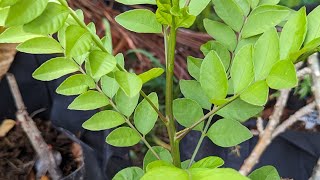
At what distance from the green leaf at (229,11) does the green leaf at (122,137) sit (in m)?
0.19

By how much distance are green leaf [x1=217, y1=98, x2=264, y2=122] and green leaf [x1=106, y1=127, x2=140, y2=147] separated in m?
0.12

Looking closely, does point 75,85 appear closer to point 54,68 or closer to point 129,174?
point 54,68

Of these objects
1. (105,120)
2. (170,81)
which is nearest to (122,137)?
(105,120)

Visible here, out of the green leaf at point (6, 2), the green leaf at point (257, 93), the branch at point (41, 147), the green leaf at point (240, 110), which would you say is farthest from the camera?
the branch at point (41, 147)

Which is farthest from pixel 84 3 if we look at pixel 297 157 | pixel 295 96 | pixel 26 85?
pixel 297 157

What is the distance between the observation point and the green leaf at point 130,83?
50 cm

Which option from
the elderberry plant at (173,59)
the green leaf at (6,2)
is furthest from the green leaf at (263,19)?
the green leaf at (6,2)

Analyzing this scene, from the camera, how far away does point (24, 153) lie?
1.27m

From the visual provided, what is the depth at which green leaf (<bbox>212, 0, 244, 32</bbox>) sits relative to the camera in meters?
0.65

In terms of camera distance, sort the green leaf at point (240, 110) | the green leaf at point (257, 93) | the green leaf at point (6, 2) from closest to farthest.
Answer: the green leaf at point (6, 2) < the green leaf at point (257, 93) < the green leaf at point (240, 110)

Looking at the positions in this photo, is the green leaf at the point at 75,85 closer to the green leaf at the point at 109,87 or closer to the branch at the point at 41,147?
the green leaf at the point at 109,87

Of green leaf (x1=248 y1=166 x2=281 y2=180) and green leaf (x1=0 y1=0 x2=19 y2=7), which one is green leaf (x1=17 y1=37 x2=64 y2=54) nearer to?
green leaf (x1=0 y1=0 x2=19 y2=7)

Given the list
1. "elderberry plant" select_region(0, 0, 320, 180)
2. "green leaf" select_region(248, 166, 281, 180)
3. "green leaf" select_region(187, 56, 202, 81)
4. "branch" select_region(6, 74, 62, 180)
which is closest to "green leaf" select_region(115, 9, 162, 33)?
"elderberry plant" select_region(0, 0, 320, 180)

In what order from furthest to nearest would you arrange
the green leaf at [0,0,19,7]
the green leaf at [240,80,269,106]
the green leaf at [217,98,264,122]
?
the green leaf at [217,98,264,122] → the green leaf at [240,80,269,106] → the green leaf at [0,0,19,7]
